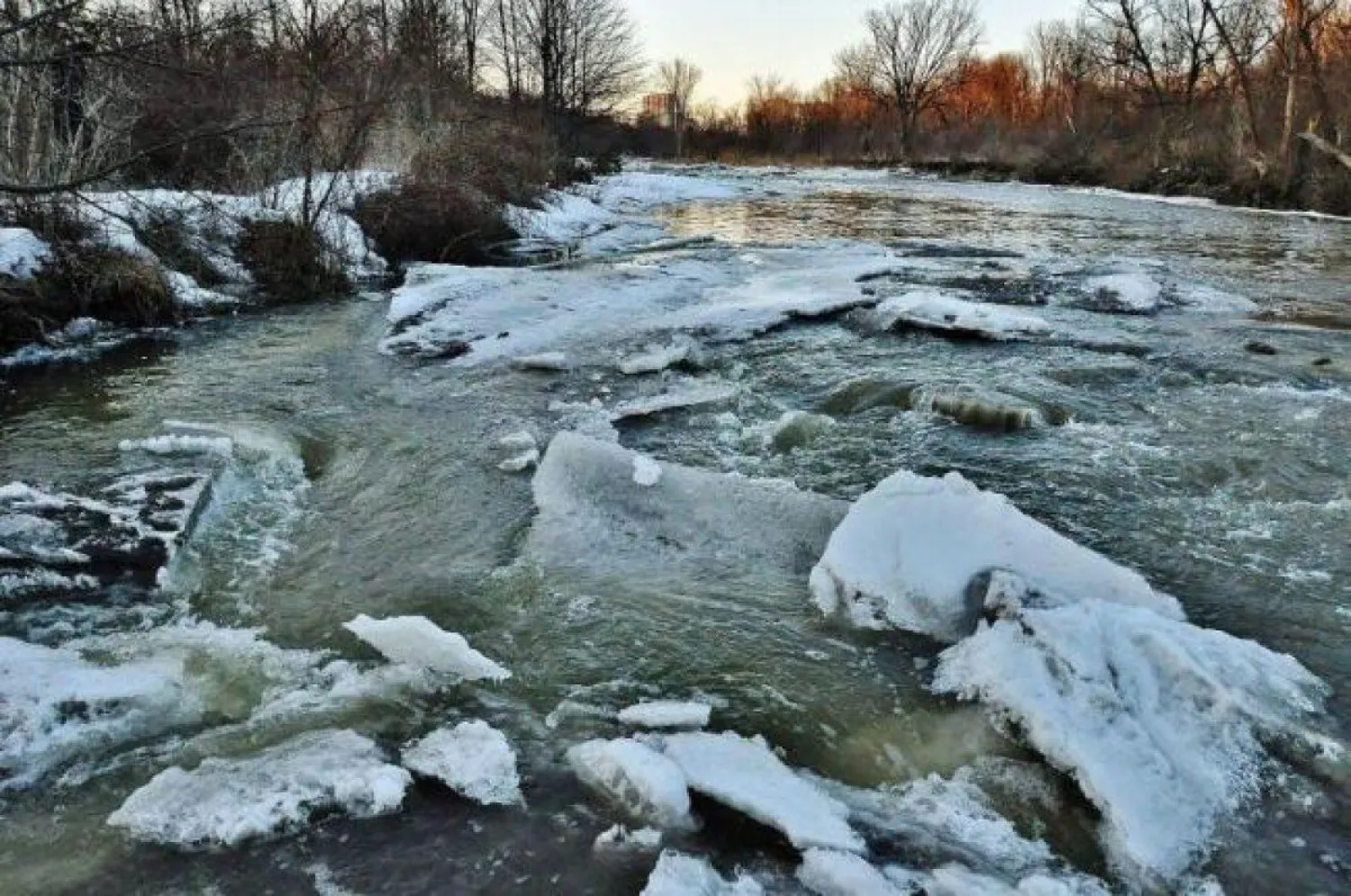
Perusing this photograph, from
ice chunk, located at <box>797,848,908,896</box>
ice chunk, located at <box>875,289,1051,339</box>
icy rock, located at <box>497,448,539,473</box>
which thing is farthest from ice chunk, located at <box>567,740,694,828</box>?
ice chunk, located at <box>875,289,1051,339</box>

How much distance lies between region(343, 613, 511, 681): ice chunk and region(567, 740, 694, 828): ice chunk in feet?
1.81

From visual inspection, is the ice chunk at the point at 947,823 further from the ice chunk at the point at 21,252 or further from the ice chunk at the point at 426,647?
the ice chunk at the point at 21,252

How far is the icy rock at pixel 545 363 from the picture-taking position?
22.7 feet

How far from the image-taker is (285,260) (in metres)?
9.55

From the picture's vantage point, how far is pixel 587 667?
10.2ft

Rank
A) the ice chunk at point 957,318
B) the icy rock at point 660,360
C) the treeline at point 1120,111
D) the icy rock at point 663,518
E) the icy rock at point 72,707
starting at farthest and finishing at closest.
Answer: the treeline at point 1120,111
the ice chunk at point 957,318
the icy rock at point 660,360
the icy rock at point 663,518
the icy rock at point 72,707

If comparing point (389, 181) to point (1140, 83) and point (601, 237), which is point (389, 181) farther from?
point (1140, 83)

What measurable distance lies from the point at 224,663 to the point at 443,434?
8.40 ft

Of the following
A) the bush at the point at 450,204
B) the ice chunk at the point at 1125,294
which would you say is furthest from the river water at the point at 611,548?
the bush at the point at 450,204

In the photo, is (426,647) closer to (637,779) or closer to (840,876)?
(637,779)

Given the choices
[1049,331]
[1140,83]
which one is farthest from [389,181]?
[1140,83]

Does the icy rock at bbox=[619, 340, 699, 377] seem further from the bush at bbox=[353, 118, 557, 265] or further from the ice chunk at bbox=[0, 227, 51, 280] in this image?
the bush at bbox=[353, 118, 557, 265]

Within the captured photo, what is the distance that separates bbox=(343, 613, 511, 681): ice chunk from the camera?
10.0 feet

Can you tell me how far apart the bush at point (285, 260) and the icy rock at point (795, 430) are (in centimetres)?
622
